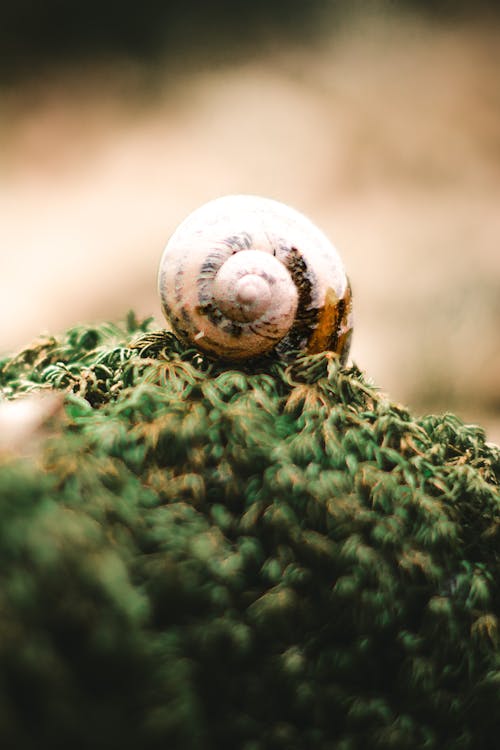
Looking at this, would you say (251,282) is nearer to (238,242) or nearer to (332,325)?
(238,242)

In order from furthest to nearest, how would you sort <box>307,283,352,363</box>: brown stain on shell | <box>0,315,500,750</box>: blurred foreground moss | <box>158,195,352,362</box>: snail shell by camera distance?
<box>307,283,352,363</box>: brown stain on shell
<box>158,195,352,362</box>: snail shell
<box>0,315,500,750</box>: blurred foreground moss

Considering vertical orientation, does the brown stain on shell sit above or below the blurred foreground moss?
above

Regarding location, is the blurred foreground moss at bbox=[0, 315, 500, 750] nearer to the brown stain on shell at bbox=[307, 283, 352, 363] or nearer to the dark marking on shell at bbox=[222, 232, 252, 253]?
the brown stain on shell at bbox=[307, 283, 352, 363]

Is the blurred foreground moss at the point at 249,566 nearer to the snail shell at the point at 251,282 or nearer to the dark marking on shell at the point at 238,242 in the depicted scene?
the snail shell at the point at 251,282

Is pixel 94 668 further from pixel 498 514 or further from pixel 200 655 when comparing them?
pixel 498 514

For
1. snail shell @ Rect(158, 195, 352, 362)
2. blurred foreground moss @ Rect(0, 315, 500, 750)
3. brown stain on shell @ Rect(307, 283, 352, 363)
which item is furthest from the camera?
brown stain on shell @ Rect(307, 283, 352, 363)

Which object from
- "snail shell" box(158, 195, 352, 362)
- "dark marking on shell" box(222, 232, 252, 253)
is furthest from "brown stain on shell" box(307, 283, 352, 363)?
A: "dark marking on shell" box(222, 232, 252, 253)
